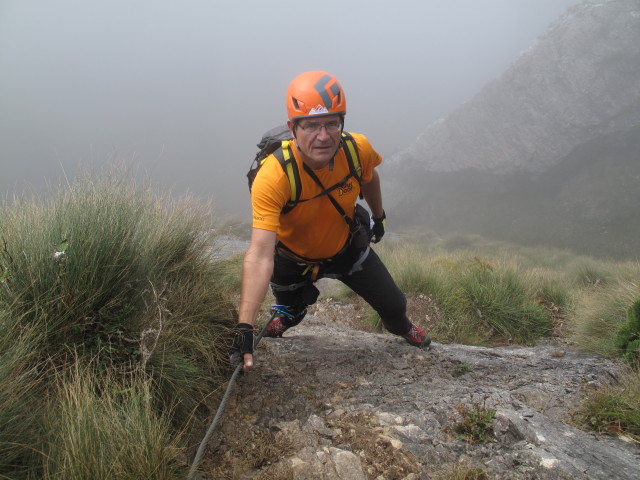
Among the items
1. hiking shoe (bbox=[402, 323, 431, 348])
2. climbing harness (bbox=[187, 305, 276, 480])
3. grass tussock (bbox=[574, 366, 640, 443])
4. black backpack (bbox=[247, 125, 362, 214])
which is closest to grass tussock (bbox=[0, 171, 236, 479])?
climbing harness (bbox=[187, 305, 276, 480])

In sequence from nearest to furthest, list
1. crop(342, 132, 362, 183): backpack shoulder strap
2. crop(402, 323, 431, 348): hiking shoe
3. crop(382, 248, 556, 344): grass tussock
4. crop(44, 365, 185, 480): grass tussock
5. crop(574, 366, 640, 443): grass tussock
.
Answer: crop(44, 365, 185, 480): grass tussock < crop(574, 366, 640, 443): grass tussock < crop(342, 132, 362, 183): backpack shoulder strap < crop(402, 323, 431, 348): hiking shoe < crop(382, 248, 556, 344): grass tussock

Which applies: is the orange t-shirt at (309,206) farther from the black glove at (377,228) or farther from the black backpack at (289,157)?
the black glove at (377,228)

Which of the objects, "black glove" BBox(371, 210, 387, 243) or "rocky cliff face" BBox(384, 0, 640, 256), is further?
"rocky cliff face" BBox(384, 0, 640, 256)

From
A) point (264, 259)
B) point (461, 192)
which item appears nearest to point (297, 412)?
point (264, 259)

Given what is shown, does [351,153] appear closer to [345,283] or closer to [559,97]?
[345,283]

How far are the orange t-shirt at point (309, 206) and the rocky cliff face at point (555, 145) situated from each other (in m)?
37.8

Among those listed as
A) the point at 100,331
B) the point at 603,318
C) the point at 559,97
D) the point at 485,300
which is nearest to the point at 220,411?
the point at 100,331

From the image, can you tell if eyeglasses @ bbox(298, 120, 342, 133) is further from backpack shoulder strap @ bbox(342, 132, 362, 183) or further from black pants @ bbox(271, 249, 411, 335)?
black pants @ bbox(271, 249, 411, 335)

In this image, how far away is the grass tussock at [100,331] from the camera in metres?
1.63

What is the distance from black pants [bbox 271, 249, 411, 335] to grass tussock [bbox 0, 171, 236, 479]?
54cm

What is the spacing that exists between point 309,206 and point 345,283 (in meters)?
1.06

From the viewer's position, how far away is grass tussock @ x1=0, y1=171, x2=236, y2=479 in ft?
5.33

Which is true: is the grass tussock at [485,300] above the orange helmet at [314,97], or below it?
below

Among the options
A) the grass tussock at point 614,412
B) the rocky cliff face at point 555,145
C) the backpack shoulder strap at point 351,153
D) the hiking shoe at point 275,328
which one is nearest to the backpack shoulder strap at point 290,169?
the backpack shoulder strap at point 351,153
